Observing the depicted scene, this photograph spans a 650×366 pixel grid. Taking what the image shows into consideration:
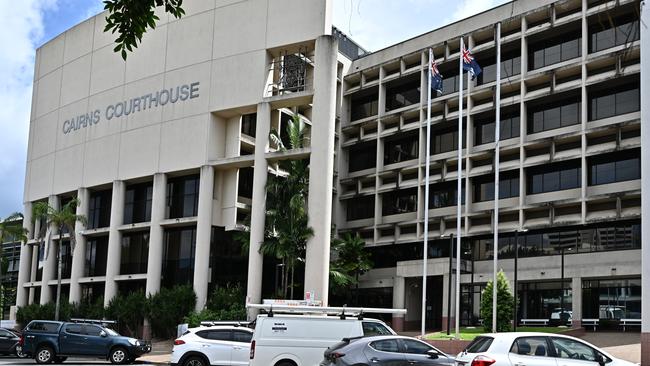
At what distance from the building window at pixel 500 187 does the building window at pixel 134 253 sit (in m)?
23.9

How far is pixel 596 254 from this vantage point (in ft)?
151

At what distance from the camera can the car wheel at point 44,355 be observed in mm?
29231

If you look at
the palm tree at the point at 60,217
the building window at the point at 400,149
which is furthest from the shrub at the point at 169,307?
the building window at the point at 400,149

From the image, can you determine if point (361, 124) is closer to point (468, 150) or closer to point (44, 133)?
point (468, 150)

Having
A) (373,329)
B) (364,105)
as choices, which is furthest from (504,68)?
(373,329)

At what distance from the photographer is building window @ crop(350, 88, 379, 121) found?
204ft

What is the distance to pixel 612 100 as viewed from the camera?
47406 mm

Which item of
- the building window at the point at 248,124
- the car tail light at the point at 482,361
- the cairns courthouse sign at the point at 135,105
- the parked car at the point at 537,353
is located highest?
the cairns courthouse sign at the point at 135,105

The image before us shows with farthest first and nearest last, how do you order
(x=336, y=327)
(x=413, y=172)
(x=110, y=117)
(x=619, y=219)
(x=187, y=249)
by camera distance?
(x=413, y=172) < (x=110, y=117) < (x=187, y=249) < (x=619, y=219) < (x=336, y=327)

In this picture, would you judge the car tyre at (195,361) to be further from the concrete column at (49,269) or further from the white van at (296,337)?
the concrete column at (49,269)

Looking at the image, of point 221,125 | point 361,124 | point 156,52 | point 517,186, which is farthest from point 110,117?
point 517,186

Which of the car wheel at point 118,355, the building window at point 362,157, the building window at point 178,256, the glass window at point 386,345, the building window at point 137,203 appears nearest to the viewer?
the glass window at point 386,345

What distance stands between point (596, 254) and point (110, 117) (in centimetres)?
3384

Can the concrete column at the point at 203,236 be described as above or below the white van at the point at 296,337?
above
